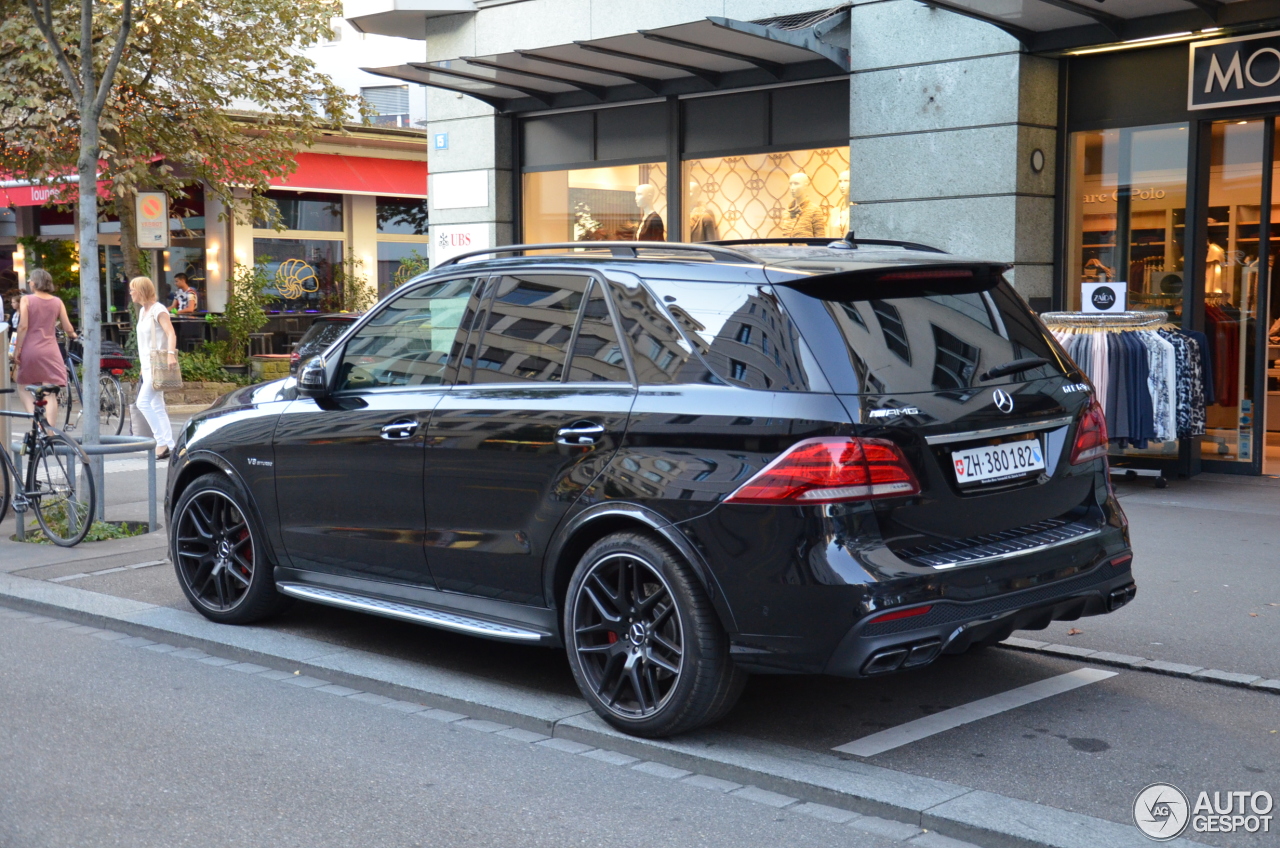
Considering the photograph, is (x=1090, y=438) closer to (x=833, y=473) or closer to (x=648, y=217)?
(x=833, y=473)

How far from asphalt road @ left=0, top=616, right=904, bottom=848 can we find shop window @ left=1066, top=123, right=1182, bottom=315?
8.28 metres

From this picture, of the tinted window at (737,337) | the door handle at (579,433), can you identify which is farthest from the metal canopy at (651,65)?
the door handle at (579,433)

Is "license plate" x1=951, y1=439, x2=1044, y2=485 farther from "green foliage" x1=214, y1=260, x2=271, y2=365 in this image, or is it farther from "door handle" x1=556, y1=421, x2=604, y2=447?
"green foliage" x1=214, y1=260, x2=271, y2=365

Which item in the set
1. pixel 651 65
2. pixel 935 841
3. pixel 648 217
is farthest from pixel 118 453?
pixel 648 217

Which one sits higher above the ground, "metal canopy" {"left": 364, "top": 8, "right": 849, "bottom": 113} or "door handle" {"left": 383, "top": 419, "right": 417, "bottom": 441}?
"metal canopy" {"left": 364, "top": 8, "right": 849, "bottom": 113}

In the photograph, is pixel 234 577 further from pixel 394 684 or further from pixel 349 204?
pixel 349 204

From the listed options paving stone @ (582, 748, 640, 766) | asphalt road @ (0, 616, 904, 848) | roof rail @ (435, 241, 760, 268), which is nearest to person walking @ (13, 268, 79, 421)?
asphalt road @ (0, 616, 904, 848)

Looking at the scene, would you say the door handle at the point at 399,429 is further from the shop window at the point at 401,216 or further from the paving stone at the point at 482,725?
the shop window at the point at 401,216

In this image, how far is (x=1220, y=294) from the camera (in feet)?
37.2

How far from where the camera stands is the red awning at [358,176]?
3178cm

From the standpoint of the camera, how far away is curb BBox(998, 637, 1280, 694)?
17.8 ft

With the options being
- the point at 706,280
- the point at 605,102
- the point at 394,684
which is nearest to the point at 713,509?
the point at 706,280

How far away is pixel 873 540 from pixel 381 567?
Answer: 2.36 m

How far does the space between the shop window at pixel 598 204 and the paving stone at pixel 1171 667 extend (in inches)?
373
